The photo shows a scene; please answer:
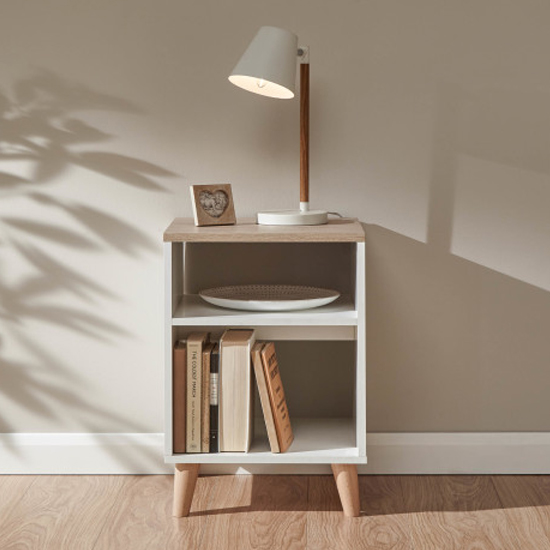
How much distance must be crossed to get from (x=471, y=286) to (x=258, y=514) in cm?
86

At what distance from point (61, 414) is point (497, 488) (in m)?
1.25

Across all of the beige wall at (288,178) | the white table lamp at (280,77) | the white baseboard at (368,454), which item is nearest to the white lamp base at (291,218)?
the white table lamp at (280,77)

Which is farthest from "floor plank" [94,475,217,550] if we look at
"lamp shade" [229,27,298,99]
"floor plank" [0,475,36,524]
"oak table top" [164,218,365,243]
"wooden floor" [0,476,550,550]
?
"lamp shade" [229,27,298,99]

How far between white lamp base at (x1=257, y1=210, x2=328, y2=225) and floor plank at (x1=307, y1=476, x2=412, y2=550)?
0.74 meters

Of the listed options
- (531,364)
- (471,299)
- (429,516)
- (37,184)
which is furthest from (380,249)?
(37,184)

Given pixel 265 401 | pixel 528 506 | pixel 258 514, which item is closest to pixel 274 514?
pixel 258 514

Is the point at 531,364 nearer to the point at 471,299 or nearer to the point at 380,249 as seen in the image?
the point at 471,299

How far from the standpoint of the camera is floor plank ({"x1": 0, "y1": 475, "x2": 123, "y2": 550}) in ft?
6.81

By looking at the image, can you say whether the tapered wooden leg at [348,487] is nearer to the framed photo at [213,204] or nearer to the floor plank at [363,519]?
the floor plank at [363,519]

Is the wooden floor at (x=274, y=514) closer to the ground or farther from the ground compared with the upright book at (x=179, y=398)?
closer to the ground

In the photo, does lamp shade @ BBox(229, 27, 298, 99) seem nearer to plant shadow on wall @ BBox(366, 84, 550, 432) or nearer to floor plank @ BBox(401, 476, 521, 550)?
plant shadow on wall @ BBox(366, 84, 550, 432)

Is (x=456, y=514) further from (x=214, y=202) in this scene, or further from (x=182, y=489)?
(x=214, y=202)

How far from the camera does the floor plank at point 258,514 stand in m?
2.07

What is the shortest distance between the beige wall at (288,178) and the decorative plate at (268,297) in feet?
0.66
